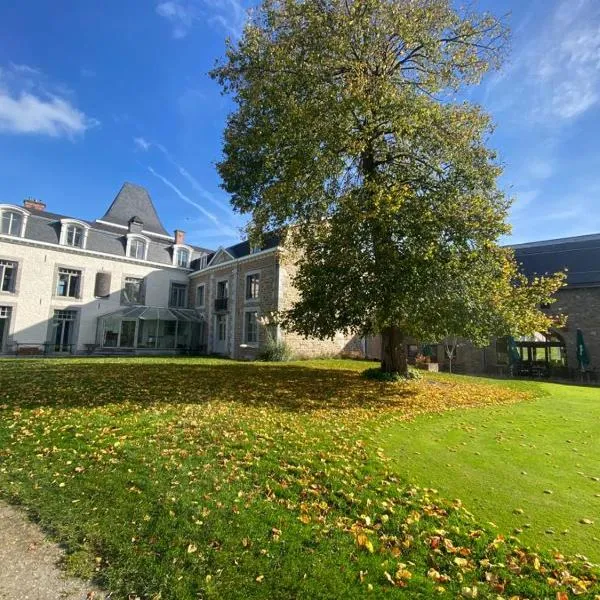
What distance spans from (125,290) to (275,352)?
13.8 metres

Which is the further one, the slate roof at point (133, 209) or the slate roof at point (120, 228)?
the slate roof at point (133, 209)

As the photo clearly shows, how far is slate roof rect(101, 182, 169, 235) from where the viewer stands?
29828 millimetres

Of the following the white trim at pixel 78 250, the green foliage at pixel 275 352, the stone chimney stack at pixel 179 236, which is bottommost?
the green foliage at pixel 275 352

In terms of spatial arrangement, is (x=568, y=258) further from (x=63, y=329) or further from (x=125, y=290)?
(x=63, y=329)

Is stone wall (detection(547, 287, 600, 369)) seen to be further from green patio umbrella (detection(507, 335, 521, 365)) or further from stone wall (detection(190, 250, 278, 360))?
stone wall (detection(190, 250, 278, 360))

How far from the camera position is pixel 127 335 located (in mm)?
25828

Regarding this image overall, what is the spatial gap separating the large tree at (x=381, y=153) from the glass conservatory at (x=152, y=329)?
17.1 m

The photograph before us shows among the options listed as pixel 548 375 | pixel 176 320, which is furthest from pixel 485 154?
pixel 176 320

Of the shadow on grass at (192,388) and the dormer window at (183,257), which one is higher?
the dormer window at (183,257)

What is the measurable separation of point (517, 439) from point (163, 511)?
18.5ft

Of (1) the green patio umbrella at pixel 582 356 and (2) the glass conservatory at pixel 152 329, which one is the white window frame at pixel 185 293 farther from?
(1) the green patio umbrella at pixel 582 356

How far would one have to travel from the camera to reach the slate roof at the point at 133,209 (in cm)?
2983

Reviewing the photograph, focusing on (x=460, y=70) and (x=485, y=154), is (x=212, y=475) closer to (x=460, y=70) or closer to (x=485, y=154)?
(x=485, y=154)

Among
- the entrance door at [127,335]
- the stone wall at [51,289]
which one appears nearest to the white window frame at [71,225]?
the stone wall at [51,289]
